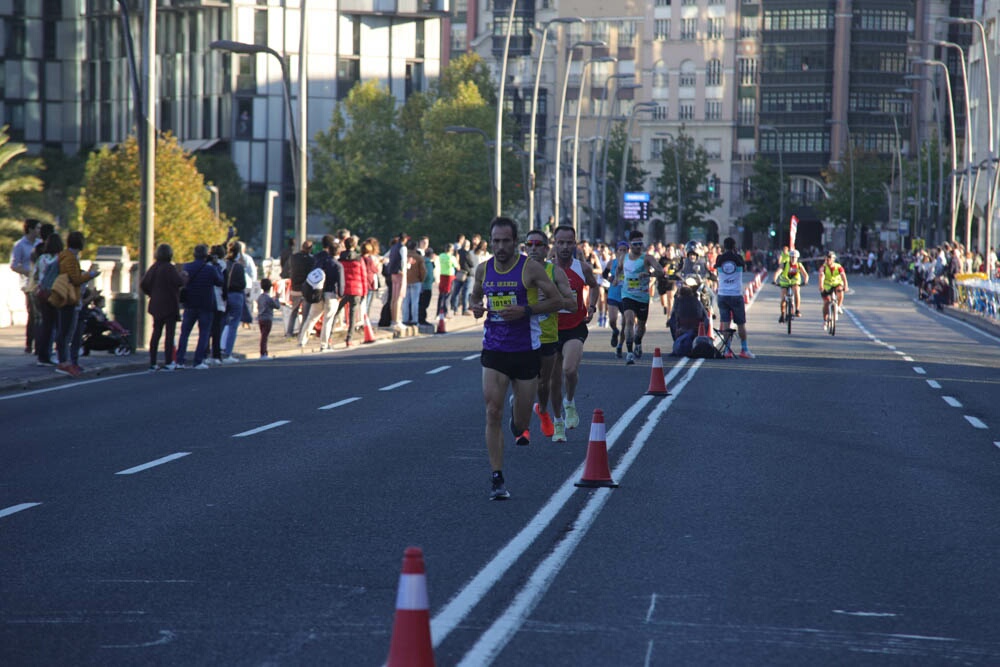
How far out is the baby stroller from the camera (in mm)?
24797

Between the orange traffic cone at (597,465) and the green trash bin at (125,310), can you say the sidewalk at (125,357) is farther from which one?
the orange traffic cone at (597,465)

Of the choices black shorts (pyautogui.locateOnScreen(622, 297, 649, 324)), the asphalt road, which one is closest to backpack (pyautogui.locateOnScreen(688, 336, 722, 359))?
black shorts (pyautogui.locateOnScreen(622, 297, 649, 324))

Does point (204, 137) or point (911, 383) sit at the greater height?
point (204, 137)

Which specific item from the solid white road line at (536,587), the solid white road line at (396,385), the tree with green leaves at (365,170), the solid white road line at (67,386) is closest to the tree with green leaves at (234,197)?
the tree with green leaves at (365,170)

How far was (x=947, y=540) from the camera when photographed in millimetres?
9391

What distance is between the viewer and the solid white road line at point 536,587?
21.2ft

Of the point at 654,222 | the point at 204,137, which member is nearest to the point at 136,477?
the point at 204,137

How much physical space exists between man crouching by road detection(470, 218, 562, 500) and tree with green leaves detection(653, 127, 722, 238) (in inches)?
4641

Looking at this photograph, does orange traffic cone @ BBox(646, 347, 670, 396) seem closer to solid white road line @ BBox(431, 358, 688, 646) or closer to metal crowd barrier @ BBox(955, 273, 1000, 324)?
solid white road line @ BBox(431, 358, 688, 646)

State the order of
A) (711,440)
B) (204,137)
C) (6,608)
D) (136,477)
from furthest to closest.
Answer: (204,137) < (711,440) < (136,477) < (6,608)

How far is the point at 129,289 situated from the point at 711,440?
22146 mm

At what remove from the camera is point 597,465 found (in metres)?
11.3

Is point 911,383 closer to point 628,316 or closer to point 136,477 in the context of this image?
point 628,316

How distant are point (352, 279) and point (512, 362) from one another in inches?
743
